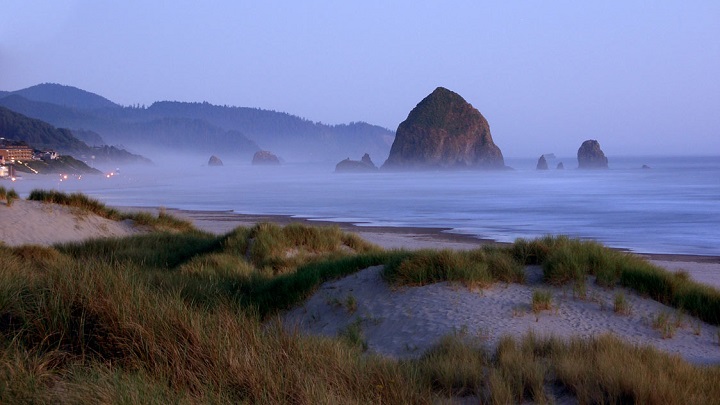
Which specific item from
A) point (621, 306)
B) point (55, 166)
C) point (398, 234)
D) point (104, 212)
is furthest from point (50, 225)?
point (55, 166)

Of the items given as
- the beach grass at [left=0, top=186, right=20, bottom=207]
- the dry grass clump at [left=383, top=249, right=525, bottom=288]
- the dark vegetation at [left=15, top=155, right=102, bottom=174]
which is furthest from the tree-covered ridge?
the dry grass clump at [left=383, top=249, right=525, bottom=288]

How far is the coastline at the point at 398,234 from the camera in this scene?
851 inches

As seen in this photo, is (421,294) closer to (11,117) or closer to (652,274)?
(652,274)

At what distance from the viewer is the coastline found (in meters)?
21.6

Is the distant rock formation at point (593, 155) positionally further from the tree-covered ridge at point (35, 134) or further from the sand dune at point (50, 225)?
the sand dune at point (50, 225)

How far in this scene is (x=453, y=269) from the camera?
9789mm

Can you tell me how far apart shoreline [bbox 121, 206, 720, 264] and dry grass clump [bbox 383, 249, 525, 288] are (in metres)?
8.83

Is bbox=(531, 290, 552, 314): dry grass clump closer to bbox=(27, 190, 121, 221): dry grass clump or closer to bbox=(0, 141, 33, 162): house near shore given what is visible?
bbox=(27, 190, 121, 221): dry grass clump

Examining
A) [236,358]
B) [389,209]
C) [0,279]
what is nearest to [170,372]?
[236,358]

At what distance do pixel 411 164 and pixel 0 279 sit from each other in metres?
169

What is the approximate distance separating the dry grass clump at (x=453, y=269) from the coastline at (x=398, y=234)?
8662mm

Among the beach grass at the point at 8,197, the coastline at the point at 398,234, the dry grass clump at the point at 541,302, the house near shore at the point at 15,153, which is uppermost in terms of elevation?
the house near shore at the point at 15,153

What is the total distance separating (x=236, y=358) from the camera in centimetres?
479

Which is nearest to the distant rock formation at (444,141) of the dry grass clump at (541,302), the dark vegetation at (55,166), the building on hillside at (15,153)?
the dark vegetation at (55,166)
